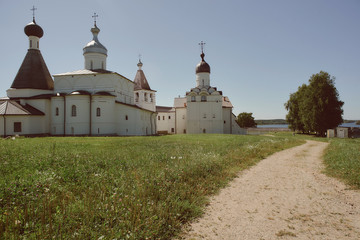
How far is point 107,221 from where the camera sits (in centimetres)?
337

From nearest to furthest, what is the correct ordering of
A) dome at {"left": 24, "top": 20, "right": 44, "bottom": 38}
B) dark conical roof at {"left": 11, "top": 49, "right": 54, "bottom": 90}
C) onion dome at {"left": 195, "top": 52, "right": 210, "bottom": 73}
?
dark conical roof at {"left": 11, "top": 49, "right": 54, "bottom": 90} < dome at {"left": 24, "top": 20, "right": 44, "bottom": 38} < onion dome at {"left": 195, "top": 52, "right": 210, "bottom": 73}

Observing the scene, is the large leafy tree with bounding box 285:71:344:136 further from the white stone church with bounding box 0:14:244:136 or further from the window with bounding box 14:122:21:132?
the window with bounding box 14:122:21:132

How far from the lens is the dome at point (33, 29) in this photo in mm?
31781

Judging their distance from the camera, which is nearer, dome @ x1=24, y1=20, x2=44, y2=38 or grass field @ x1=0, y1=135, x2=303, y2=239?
grass field @ x1=0, y1=135, x2=303, y2=239

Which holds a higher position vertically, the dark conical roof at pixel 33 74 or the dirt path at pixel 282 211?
the dark conical roof at pixel 33 74

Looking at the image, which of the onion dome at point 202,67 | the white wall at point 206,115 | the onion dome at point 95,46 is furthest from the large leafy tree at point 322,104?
the onion dome at point 95,46

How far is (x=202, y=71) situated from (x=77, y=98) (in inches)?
1005

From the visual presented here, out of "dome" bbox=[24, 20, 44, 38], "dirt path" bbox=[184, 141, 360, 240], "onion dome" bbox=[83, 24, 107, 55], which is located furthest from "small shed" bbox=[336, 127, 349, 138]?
"dome" bbox=[24, 20, 44, 38]

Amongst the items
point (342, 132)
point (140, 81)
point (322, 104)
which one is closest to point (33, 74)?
→ point (140, 81)

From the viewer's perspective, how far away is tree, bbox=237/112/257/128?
66.0m

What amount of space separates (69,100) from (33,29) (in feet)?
44.6

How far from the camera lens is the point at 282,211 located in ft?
14.6

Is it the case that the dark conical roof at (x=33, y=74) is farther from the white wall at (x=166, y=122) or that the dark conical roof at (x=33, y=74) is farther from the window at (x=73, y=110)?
the white wall at (x=166, y=122)

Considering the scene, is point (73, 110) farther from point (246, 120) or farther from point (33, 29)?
point (246, 120)
